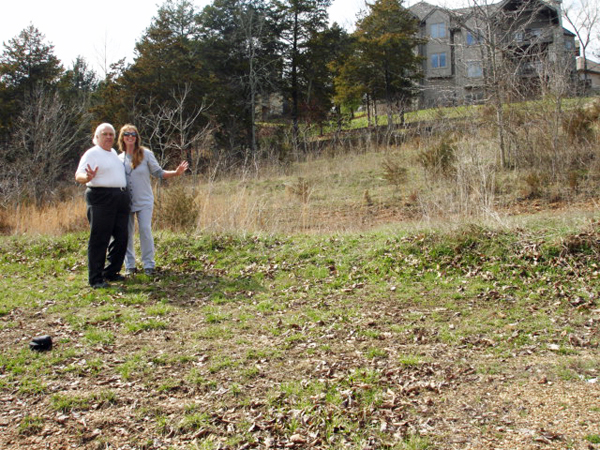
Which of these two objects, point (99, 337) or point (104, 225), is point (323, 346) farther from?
point (104, 225)

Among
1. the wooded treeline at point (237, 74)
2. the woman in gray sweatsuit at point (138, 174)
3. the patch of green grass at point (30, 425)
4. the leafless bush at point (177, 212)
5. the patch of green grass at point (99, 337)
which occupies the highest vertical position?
the wooded treeline at point (237, 74)

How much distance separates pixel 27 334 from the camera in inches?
213

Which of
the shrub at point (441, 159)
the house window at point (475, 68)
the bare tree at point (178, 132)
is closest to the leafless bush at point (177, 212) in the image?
the bare tree at point (178, 132)

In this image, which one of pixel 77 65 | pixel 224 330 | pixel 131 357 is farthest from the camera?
pixel 77 65

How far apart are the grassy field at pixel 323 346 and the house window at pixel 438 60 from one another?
1477 inches

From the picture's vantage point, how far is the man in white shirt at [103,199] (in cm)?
659

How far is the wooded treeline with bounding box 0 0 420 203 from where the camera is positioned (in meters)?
26.4

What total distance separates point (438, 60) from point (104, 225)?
4032 centimetres

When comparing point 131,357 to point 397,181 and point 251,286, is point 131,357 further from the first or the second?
point 397,181

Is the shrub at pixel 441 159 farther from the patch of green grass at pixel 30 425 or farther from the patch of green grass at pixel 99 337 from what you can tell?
the patch of green grass at pixel 30 425

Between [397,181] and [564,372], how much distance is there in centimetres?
1012

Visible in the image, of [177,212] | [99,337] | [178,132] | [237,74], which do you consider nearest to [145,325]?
Answer: [99,337]

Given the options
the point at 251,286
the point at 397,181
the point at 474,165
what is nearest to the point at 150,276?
the point at 251,286

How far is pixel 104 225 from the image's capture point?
671cm
